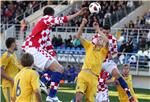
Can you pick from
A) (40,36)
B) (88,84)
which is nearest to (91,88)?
(88,84)

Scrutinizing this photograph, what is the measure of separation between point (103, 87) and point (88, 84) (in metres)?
2.58

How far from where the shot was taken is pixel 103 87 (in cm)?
1694

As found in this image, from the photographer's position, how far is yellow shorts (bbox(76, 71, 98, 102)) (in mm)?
14375

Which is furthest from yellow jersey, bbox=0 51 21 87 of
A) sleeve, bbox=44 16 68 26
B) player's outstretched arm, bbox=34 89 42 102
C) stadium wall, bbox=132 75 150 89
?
stadium wall, bbox=132 75 150 89

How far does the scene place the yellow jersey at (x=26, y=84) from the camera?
1138 centimetres

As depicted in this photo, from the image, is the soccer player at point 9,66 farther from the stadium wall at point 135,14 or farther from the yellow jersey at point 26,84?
the stadium wall at point 135,14

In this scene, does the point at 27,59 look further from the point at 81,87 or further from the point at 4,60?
the point at 4,60

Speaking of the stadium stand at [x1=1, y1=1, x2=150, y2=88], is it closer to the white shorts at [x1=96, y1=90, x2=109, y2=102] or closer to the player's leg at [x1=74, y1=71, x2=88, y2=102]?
the white shorts at [x1=96, y1=90, x2=109, y2=102]

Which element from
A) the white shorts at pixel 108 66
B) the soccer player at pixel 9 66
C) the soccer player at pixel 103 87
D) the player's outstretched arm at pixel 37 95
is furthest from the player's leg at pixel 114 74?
the player's outstretched arm at pixel 37 95

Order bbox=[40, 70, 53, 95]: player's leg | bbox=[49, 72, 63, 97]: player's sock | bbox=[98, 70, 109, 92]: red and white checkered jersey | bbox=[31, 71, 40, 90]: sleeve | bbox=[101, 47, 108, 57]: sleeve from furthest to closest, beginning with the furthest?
bbox=[98, 70, 109, 92]: red and white checkered jersey < bbox=[40, 70, 53, 95]: player's leg < bbox=[49, 72, 63, 97]: player's sock < bbox=[101, 47, 108, 57]: sleeve < bbox=[31, 71, 40, 90]: sleeve

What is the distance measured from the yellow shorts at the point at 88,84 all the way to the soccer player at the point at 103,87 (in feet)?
7.52

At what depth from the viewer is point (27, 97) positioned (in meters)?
11.5

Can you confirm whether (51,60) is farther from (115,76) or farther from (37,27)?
A: (115,76)

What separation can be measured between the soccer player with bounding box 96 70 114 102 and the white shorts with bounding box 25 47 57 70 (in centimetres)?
233
